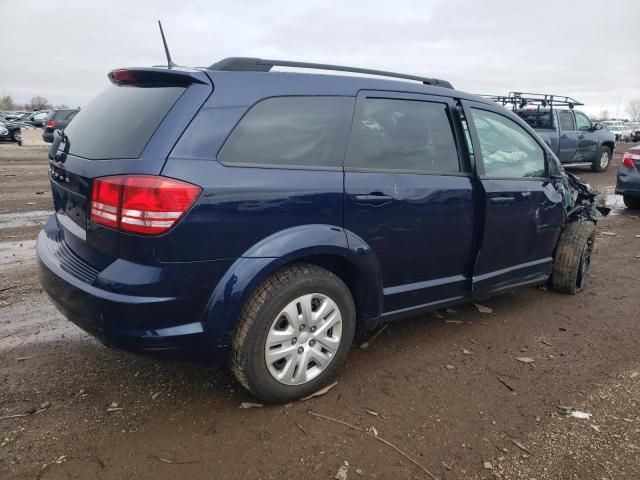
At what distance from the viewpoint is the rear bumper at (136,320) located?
238cm

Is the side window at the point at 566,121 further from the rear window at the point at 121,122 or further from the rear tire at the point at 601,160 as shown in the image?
the rear window at the point at 121,122

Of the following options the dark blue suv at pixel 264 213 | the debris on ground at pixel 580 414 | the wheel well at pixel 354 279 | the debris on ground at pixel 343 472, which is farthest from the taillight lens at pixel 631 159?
the debris on ground at pixel 343 472

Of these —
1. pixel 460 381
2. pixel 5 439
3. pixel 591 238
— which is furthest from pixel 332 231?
pixel 591 238

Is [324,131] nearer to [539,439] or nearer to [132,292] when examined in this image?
[132,292]

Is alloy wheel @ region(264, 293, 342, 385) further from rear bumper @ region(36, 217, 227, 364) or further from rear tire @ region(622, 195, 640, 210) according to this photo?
rear tire @ region(622, 195, 640, 210)

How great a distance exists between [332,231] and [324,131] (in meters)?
0.58

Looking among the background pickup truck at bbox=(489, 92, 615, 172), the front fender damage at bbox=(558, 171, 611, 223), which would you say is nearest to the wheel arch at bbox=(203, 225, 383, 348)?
the front fender damage at bbox=(558, 171, 611, 223)

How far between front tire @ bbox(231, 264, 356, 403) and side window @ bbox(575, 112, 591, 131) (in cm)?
1462

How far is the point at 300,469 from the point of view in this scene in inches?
93.6

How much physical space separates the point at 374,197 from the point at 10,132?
→ 28.7m

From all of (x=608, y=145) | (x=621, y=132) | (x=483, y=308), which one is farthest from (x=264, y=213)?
(x=621, y=132)

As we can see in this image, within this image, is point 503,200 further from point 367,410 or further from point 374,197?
point 367,410

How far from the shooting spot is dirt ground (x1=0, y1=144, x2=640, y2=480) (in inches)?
94.9

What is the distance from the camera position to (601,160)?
53.5ft
